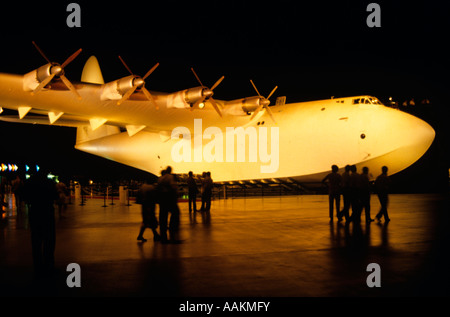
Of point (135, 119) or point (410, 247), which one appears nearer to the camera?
point (410, 247)

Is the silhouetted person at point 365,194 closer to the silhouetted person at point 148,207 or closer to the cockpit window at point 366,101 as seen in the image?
the silhouetted person at point 148,207

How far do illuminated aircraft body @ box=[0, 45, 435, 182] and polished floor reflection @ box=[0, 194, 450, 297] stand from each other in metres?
8.96

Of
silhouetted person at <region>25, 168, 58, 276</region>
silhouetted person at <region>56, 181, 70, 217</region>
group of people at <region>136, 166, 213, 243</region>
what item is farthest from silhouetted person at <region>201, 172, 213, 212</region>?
silhouetted person at <region>25, 168, 58, 276</region>

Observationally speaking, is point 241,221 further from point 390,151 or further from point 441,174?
point 441,174

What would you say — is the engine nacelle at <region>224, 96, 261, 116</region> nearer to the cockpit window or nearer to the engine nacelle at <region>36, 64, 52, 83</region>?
the cockpit window

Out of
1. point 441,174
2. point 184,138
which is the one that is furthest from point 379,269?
point 441,174

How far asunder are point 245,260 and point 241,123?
18.8 metres

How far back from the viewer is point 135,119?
2491cm

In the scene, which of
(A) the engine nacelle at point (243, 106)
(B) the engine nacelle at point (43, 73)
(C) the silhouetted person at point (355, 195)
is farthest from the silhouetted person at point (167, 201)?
(A) the engine nacelle at point (243, 106)

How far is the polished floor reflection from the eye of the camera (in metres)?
5.34

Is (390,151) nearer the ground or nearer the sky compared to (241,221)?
nearer the sky

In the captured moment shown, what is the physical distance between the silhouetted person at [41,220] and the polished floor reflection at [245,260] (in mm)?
219
